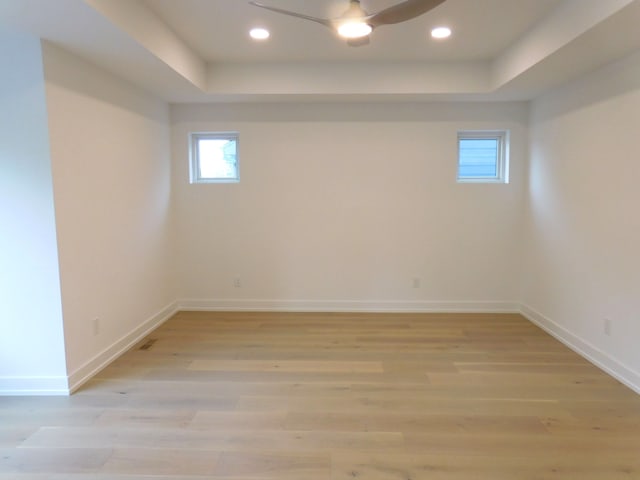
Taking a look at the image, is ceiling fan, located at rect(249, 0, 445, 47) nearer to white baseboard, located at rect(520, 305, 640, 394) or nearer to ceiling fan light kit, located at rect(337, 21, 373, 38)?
ceiling fan light kit, located at rect(337, 21, 373, 38)

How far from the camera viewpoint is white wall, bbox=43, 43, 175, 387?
269cm

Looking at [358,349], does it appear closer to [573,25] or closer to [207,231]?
[207,231]

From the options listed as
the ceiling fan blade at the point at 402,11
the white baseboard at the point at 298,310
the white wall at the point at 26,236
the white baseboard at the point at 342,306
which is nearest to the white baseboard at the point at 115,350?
the white baseboard at the point at 298,310

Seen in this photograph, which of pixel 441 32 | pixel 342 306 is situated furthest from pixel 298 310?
pixel 441 32

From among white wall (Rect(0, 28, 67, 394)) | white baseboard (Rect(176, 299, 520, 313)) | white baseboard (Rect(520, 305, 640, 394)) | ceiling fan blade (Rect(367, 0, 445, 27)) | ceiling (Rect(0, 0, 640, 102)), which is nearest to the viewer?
ceiling fan blade (Rect(367, 0, 445, 27))

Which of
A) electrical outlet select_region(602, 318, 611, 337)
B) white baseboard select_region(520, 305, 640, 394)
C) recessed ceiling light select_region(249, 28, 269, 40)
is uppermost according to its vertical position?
recessed ceiling light select_region(249, 28, 269, 40)

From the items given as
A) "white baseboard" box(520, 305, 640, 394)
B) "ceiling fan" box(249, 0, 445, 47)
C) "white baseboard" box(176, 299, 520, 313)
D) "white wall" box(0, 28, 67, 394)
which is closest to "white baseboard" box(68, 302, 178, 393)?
"white wall" box(0, 28, 67, 394)

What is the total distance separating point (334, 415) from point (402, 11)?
7.57 feet

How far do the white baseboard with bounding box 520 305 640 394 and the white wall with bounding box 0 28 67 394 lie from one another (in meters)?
3.89

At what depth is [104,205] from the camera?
3170 millimetres

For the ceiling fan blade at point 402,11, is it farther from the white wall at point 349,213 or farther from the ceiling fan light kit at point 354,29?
the white wall at point 349,213

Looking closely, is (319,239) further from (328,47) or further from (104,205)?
(104,205)

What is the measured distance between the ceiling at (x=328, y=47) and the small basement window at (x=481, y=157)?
0.50 meters

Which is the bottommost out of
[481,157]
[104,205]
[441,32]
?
[104,205]
